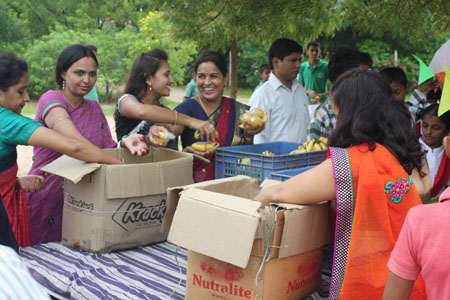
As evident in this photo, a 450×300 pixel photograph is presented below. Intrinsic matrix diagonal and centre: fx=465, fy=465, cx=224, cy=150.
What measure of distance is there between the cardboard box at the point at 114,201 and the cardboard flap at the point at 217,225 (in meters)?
0.64

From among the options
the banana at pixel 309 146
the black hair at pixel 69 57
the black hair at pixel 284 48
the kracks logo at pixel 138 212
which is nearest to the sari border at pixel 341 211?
the banana at pixel 309 146

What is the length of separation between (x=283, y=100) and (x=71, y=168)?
2176 mm

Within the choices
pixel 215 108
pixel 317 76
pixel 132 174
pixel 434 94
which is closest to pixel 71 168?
pixel 132 174

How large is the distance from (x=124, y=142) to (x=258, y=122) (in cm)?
90

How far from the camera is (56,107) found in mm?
2758

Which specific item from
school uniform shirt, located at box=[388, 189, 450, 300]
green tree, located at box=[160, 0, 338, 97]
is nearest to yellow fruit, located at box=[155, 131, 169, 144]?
school uniform shirt, located at box=[388, 189, 450, 300]

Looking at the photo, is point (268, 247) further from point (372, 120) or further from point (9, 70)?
point (9, 70)

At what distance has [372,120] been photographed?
6.29 ft

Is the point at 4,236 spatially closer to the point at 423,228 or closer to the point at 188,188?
the point at 188,188

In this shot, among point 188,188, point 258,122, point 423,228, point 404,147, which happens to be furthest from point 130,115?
point 423,228

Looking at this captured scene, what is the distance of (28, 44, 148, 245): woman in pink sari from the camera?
291 centimetres

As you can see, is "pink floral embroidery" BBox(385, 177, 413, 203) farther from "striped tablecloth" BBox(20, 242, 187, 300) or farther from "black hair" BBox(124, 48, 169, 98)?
"black hair" BBox(124, 48, 169, 98)

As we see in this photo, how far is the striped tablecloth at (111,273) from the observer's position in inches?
85.4

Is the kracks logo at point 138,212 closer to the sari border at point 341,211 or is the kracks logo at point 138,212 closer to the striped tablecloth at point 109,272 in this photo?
the striped tablecloth at point 109,272
